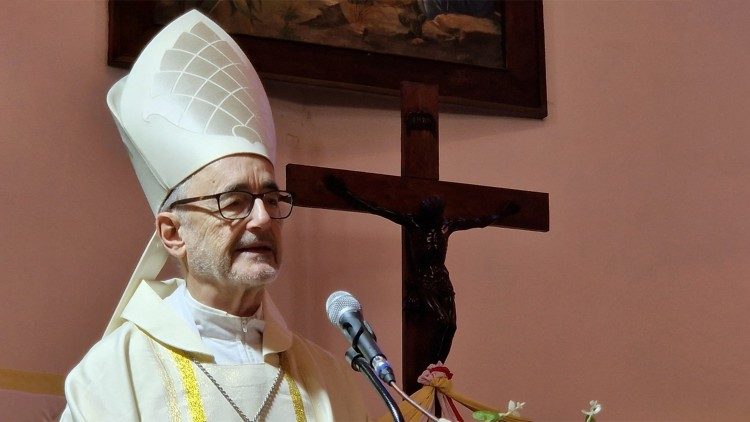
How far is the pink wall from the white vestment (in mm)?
1088

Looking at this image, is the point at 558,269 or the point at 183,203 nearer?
the point at 183,203

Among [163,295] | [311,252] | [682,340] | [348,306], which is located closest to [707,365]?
[682,340]

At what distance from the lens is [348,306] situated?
8.07ft

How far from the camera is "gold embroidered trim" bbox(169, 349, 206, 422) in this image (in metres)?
3.04

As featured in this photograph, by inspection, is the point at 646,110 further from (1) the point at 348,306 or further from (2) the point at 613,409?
(1) the point at 348,306

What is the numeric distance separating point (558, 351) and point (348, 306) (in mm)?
2717

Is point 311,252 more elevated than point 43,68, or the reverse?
point 43,68

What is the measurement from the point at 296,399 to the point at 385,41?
85.6 inches

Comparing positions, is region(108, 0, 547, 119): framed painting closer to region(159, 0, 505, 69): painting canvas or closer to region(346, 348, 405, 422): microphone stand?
region(159, 0, 505, 69): painting canvas

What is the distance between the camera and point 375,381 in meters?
2.32

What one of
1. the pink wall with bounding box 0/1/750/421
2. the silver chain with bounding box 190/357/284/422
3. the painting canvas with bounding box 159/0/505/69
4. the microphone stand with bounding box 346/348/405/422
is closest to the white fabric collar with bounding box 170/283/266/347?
the silver chain with bounding box 190/357/284/422

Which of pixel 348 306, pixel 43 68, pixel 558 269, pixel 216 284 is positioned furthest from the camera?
pixel 558 269

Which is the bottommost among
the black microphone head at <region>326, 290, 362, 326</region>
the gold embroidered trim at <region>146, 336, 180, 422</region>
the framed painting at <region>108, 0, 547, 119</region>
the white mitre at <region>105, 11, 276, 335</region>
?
the gold embroidered trim at <region>146, 336, 180, 422</region>

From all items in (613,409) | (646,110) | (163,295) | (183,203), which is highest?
(646,110)
